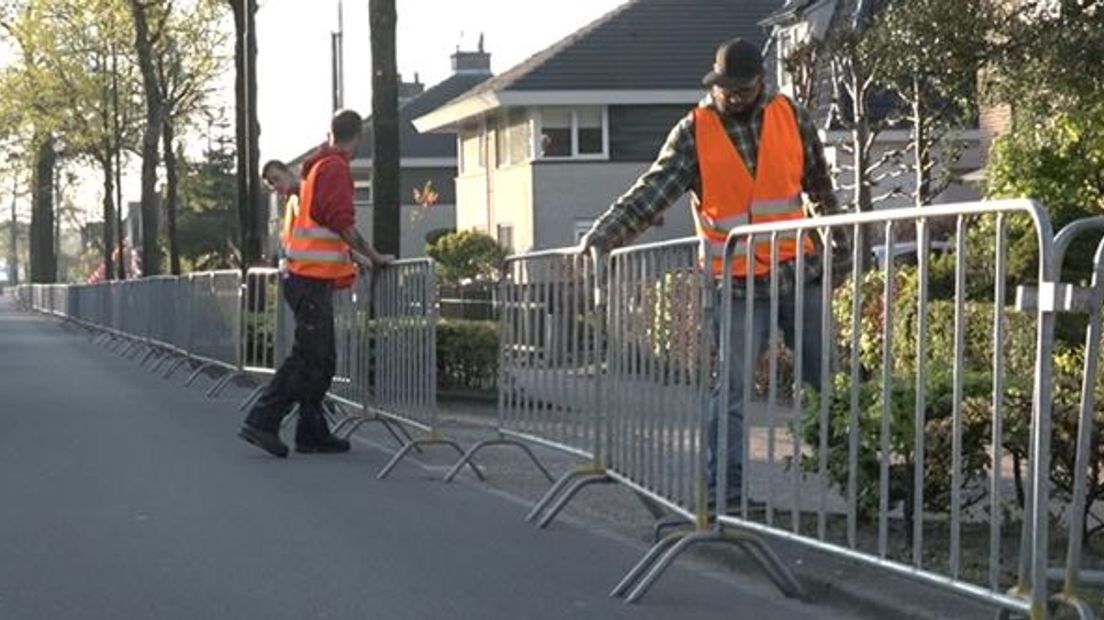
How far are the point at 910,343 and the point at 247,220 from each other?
1028 inches

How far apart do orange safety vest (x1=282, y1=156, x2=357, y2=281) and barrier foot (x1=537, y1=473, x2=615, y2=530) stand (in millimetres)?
3885

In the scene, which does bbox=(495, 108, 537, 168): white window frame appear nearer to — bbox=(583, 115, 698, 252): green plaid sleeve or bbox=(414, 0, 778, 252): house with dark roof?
bbox=(414, 0, 778, 252): house with dark roof

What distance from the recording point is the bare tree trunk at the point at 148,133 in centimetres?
4716

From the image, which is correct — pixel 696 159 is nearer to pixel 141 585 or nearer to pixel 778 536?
pixel 778 536

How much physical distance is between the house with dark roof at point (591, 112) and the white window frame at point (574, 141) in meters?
0.02

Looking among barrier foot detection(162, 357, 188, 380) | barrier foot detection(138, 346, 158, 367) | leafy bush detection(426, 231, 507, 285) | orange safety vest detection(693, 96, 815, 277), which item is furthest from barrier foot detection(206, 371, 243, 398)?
leafy bush detection(426, 231, 507, 285)

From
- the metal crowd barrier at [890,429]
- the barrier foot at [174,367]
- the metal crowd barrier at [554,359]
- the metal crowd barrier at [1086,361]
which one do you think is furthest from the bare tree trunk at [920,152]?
the metal crowd barrier at [1086,361]

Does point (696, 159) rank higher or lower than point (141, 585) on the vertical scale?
higher

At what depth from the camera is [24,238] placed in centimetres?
17738

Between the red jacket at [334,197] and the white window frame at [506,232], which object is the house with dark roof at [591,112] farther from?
the red jacket at [334,197]

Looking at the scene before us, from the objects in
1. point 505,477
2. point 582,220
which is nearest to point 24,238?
point 582,220

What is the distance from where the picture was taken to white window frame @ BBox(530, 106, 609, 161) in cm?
4822

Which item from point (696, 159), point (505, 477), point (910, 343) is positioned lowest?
point (505, 477)

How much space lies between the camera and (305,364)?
1427cm
